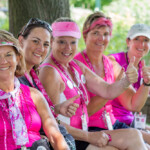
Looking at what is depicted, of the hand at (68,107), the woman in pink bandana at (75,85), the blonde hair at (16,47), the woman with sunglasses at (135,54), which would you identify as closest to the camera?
the blonde hair at (16,47)

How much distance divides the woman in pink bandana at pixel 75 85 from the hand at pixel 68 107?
0.17 meters

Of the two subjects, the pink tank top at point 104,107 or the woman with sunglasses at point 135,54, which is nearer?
the pink tank top at point 104,107

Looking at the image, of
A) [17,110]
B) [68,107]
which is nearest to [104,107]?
[68,107]

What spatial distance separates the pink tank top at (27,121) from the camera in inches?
87.7

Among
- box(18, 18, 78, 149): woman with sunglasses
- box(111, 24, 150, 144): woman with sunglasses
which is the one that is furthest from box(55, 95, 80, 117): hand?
box(111, 24, 150, 144): woman with sunglasses

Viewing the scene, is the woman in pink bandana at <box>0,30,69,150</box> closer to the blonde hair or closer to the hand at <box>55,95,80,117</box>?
the blonde hair

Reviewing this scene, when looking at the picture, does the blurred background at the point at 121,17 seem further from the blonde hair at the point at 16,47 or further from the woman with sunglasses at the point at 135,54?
the blonde hair at the point at 16,47

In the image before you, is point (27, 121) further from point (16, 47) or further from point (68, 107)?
point (16, 47)

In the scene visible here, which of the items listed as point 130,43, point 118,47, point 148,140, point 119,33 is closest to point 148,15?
point 119,33

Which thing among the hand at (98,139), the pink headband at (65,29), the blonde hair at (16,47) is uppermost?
the pink headband at (65,29)

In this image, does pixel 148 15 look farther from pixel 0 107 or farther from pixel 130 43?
pixel 0 107

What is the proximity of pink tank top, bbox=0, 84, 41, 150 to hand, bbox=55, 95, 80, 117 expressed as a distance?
319mm

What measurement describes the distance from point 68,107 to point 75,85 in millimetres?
471

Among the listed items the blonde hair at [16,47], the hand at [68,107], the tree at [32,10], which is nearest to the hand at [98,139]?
the hand at [68,107]
